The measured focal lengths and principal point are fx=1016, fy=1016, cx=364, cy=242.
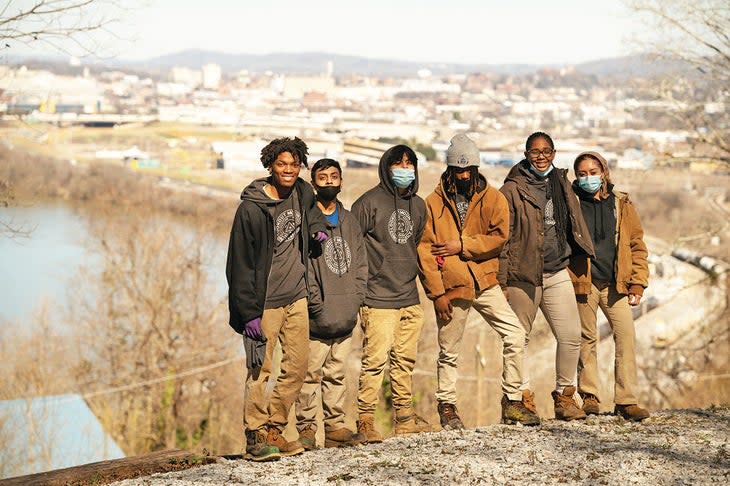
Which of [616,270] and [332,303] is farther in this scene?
[616,270]

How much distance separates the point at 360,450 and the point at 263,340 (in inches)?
45.1

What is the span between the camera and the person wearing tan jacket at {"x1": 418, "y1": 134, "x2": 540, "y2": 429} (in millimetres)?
7359

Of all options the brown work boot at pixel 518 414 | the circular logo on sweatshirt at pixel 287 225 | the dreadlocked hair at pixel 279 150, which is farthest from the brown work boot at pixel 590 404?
the dreadlocked hair at pixel 279 150

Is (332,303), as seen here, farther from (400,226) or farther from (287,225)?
(400,226)

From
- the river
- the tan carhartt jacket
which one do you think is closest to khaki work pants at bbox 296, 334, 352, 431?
the tan carhartt jacket

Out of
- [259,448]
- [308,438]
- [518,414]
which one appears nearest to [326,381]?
[308,438]

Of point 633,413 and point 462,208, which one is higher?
point 462,208

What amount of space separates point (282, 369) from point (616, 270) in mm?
2771

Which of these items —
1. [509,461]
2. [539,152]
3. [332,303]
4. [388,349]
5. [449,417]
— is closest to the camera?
[509,461]

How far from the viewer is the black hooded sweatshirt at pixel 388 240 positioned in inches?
283

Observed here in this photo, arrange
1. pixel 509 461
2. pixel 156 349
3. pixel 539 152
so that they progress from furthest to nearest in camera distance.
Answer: pixel 156 349 → pixel 539 152 → pixel 509 461

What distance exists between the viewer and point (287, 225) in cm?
661

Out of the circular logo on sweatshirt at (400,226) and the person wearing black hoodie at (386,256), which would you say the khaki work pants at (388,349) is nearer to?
the person wearing black hoodie at (386,256)

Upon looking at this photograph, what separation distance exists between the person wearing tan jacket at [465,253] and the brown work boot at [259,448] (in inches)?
61.6
